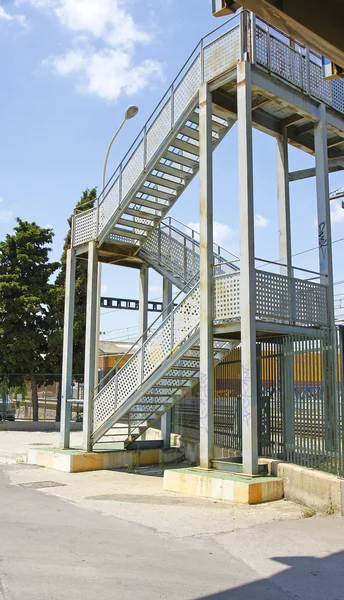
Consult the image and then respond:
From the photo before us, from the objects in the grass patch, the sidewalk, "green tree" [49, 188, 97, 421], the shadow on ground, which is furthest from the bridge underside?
"green tree" [49, 188, 97, 421]

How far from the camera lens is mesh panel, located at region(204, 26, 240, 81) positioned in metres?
11.6

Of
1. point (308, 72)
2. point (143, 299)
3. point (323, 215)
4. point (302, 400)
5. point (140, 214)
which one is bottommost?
point (302, 400)

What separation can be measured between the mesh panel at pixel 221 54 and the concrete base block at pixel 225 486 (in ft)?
26.4

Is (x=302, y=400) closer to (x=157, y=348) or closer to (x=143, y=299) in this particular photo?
(x=157, y=348)

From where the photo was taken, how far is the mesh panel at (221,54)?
38.1ft

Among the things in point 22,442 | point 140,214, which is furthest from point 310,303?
point 22,442

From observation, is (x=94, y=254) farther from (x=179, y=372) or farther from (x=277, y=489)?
(x=277, y=489)

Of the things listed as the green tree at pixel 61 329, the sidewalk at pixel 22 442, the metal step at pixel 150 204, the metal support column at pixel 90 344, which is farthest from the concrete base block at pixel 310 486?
the green tree at pixel 61 329

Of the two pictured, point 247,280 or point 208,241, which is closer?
point 247,280

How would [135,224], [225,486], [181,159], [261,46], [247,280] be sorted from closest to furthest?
1. [225,486]
2. [247,280]
3. [261,46]
4. [181,159]
5. [135,224]

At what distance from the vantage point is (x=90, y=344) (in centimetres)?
1529

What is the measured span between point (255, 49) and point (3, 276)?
20760 millimetres

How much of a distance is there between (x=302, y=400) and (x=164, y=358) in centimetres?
327

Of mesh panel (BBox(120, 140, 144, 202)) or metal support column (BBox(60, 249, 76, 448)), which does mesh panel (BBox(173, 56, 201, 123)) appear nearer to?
mesh panel (BBox(120, 140, 144, 202))
